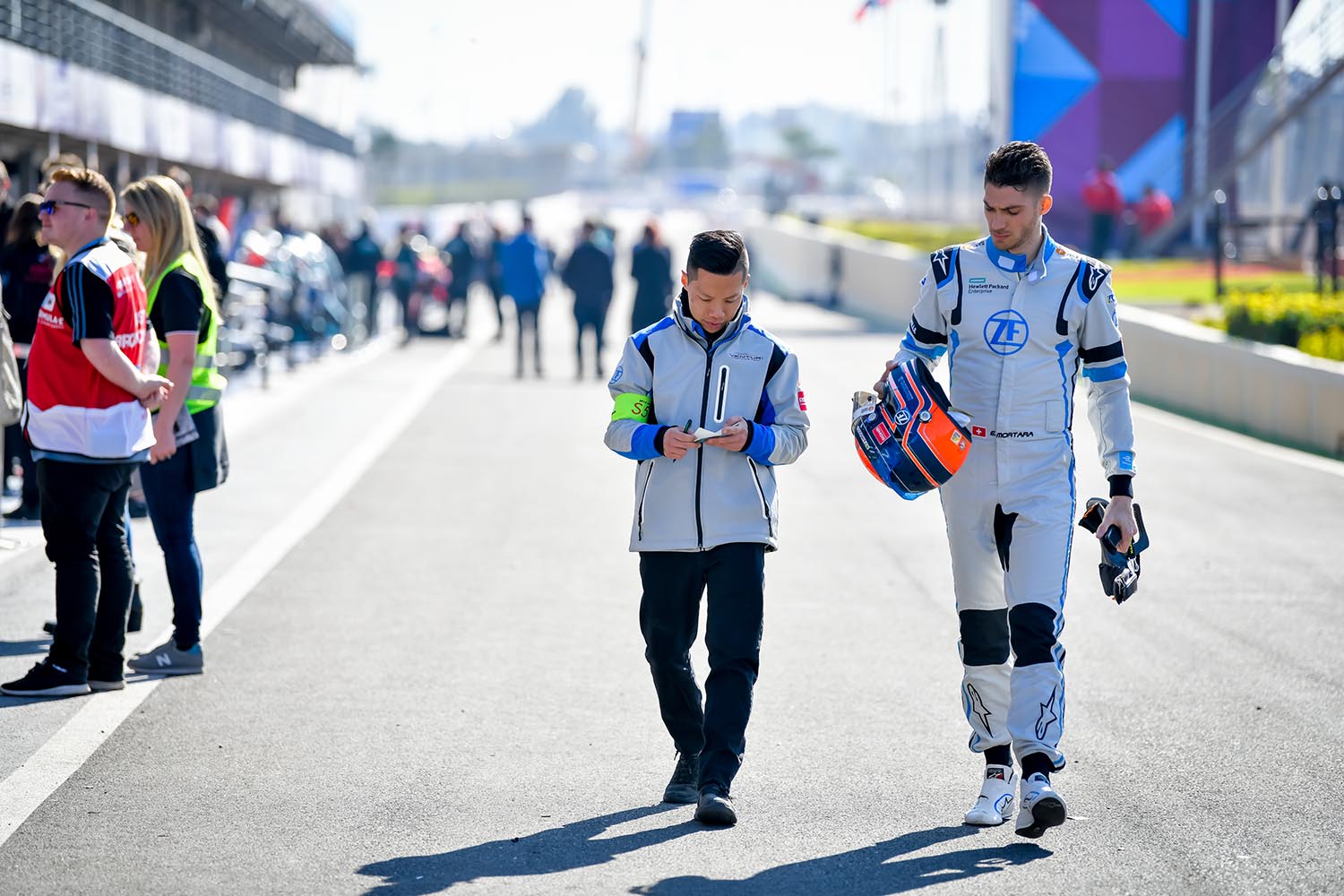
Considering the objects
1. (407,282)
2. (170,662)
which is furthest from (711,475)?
(407,282)

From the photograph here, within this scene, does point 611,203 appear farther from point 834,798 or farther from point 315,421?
point 834,798

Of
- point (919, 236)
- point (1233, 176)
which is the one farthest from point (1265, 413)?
point (919, 236)

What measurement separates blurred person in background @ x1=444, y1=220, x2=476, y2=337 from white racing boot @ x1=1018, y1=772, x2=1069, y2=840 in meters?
21.9

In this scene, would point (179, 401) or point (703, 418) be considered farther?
point (179, 401)

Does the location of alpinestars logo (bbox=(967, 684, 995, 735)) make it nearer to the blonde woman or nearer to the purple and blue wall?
the blonde woman

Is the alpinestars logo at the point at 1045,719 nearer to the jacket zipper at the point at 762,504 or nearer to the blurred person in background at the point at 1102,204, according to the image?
the jacket zipper at the point at 762,504

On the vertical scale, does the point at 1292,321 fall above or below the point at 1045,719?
above

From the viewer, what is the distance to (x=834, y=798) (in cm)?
547

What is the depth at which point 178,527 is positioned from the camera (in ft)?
22.8

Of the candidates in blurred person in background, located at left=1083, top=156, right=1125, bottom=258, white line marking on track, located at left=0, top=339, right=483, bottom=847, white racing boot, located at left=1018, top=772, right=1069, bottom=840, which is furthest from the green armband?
blurred person in background, located at left=1083, top=156, right=1125, bottom=258

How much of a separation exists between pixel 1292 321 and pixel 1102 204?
43.6 feet

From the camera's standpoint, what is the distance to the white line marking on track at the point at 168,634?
5.40m

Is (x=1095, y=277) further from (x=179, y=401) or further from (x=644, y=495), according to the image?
(x=179, y=401)

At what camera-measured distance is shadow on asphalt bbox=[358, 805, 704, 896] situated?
4.68 m
